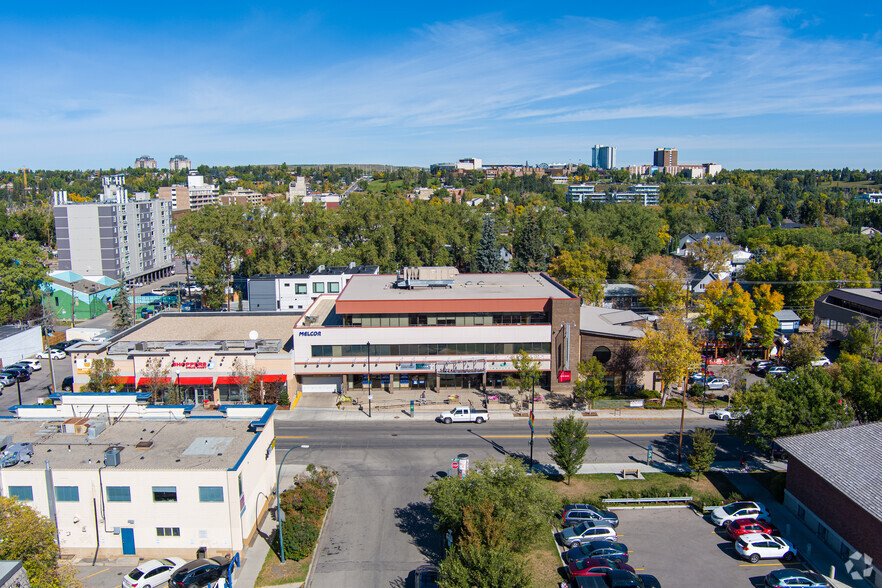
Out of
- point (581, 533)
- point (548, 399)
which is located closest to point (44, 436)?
point (581, 533)

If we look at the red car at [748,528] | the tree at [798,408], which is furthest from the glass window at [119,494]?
the tree at [798,408]

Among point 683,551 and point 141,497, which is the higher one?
point 141,497

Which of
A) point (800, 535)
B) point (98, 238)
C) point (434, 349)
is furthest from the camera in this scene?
point (98, 238)

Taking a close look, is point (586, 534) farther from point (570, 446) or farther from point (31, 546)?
point (31, 546)

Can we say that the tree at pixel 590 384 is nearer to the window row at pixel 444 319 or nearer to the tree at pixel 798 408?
the window row at pixel 444 319

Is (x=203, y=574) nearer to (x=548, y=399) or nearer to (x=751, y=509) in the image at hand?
(x=751, y=509)

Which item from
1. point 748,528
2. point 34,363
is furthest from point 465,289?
point 34,363

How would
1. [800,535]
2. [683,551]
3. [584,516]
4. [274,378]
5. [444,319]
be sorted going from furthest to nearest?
[444,319], [274,378], [584,516], [800,535], [683,551]

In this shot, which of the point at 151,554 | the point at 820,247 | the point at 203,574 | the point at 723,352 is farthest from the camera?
the point at 820,247
